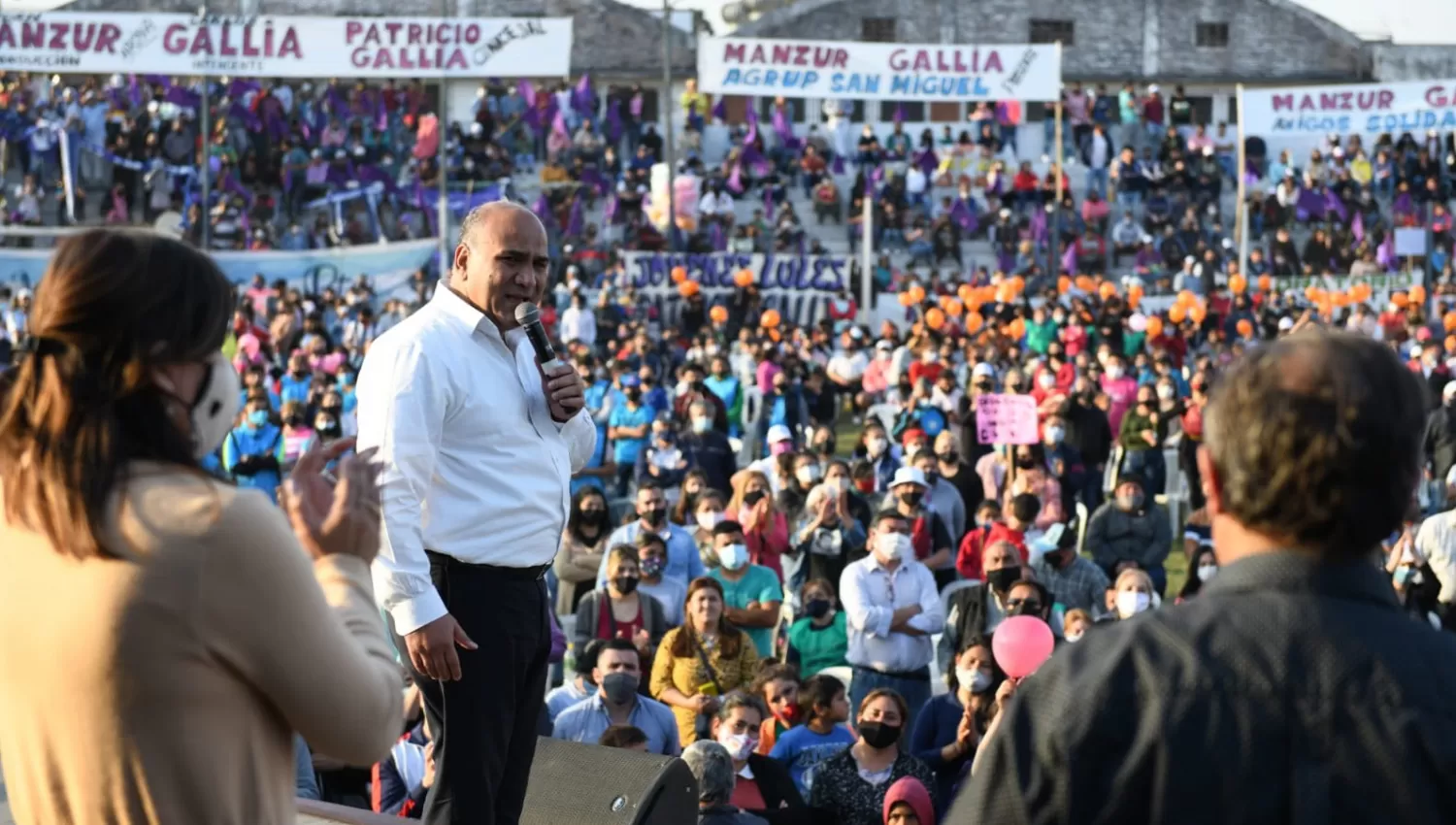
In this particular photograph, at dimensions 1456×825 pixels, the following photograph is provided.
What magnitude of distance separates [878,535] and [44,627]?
26.7ft

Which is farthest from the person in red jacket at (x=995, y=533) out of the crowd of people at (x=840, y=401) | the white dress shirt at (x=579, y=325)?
the white dress shirt at (x=579, y=325)

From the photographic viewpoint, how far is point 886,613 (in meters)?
9.77

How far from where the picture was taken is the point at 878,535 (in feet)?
33.6

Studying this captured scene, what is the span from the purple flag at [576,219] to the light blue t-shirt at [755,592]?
1960 centimetres

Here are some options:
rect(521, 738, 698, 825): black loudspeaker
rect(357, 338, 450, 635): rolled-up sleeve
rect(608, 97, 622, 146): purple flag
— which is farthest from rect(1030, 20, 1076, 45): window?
rect(357, 338, 450, 635): rolled-up sleeve

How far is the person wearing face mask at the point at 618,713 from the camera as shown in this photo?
813cm

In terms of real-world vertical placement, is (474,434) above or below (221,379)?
below

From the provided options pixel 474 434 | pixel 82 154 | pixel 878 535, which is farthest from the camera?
pixel 82 154

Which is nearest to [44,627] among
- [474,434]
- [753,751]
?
[474,434]

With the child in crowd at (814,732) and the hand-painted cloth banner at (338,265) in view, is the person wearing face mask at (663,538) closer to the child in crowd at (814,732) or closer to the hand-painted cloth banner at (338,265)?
the child in crowd at (814,732)

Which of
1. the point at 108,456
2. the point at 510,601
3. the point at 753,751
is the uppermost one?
the point at 108,456

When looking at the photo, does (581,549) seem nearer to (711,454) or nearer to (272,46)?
(711,454)

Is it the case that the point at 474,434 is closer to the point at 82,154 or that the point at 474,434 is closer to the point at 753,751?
the point at 753,751

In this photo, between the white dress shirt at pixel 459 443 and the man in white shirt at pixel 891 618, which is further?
the man in white shirt at pixel 891 618
